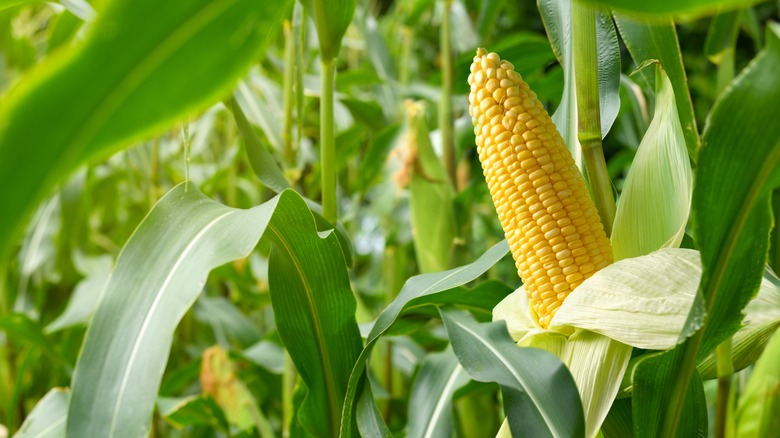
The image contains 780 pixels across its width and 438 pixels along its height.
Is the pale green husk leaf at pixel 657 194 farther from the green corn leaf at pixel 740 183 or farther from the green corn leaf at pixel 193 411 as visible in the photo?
the green corn leaf at pixel 193 411

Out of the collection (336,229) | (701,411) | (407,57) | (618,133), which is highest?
(407,57)

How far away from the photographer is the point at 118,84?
0.19 metres

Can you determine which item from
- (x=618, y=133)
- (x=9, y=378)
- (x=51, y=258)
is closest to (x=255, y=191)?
(x=51, y=258)

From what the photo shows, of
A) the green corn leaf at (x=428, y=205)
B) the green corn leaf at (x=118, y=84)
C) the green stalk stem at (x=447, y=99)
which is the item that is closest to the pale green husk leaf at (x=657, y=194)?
the green corn leaf at (x=118, y=84)

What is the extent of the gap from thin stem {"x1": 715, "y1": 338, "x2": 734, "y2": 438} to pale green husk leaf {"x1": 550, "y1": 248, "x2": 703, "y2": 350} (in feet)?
0.25

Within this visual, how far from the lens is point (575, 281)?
400mm

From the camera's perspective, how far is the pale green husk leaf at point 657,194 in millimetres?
404

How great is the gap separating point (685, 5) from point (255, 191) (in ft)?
3.93

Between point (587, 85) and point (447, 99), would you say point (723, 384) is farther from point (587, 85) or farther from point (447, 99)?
point (447, 99)

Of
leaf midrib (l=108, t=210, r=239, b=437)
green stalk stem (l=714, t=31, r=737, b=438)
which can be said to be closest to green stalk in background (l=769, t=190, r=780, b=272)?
green stalk stem (l=714, t=31, r=737, b=438)

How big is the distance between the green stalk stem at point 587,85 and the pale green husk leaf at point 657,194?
0.09ft

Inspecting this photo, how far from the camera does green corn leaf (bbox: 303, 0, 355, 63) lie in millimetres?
474

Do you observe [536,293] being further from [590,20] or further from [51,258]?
[51,258]

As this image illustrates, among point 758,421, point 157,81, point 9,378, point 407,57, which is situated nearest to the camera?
point 157,81
